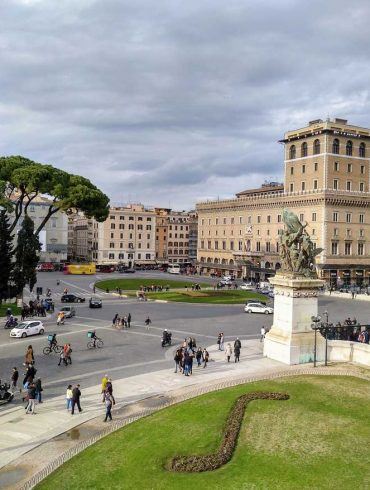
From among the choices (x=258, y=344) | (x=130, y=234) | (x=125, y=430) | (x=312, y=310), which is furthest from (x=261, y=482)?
(x=130, y=234)

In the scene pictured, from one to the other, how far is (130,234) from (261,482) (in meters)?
117

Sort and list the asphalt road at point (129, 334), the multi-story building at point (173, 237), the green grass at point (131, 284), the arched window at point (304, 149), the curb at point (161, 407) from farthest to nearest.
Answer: the multi-story building at point (173, 237) < the arched window at point (304, 149) < the green grass at point (131, 284) < the asphalt road at point (129, 334) < the curb at point (161, 407)

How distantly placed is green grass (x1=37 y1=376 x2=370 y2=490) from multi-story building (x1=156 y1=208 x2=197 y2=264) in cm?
11715

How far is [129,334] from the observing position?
127 ft

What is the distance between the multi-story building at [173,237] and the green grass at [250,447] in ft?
384

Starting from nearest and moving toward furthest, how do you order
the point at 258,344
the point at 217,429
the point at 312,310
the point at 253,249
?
the point at 217,429
the point at 312,310
the point at 258,344
the point at 253,249

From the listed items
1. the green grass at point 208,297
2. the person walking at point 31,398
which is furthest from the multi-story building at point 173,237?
the person walking at point 31,398

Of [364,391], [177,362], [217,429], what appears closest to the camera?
[217,429]

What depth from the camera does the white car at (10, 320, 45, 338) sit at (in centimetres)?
3638

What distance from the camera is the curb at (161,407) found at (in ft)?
49.5

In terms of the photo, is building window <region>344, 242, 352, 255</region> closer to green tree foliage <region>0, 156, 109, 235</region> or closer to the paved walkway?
green tree foliage <region>0, 156, 109, 235</region>

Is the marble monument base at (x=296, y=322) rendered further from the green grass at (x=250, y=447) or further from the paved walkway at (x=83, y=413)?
the green grass at (x=250, y=447)

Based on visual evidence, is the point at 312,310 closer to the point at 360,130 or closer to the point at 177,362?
the point at 177,362

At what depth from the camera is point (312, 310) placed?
2867 cm
